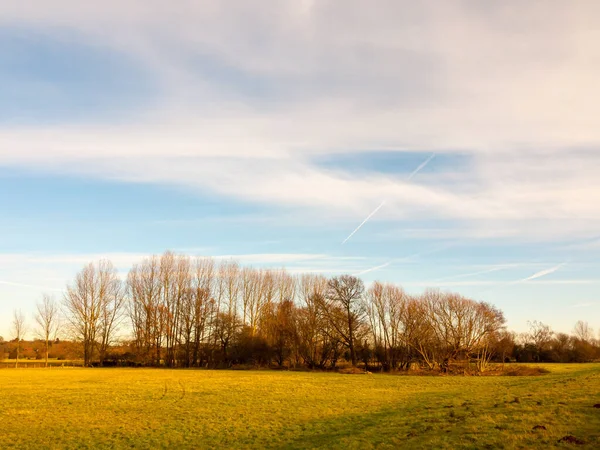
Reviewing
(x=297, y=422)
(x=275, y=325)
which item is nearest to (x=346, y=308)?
(x=275, y=325)

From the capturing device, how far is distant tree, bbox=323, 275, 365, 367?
7375 cm

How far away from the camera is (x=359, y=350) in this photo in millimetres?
74625

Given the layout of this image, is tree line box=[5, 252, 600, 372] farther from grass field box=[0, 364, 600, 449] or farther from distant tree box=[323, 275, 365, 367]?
grass field box=[0, 364, 600, 449]

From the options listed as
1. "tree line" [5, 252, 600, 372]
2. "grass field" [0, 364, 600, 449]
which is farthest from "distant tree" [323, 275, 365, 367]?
"grass field" [0, 364, 600, 449]

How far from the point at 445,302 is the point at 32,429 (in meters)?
63.9

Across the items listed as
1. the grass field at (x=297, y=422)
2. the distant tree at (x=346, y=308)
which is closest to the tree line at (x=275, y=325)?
the distant tree at (x=346, y=308)

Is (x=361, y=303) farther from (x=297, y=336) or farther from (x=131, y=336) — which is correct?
(x=131, y=336)

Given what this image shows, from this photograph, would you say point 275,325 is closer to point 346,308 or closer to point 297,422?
point 346,308

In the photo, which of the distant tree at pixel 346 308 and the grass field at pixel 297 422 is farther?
the distant tree at pixel 346 308

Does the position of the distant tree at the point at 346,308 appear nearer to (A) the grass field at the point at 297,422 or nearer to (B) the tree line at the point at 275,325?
(B) the tree line at the point at 275,325

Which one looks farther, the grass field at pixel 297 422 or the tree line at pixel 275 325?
the tree line at pixel 275 325

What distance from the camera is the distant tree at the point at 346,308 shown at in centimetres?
7375

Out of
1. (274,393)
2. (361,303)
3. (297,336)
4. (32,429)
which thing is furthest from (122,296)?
(32,429)

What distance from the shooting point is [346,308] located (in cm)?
7500
